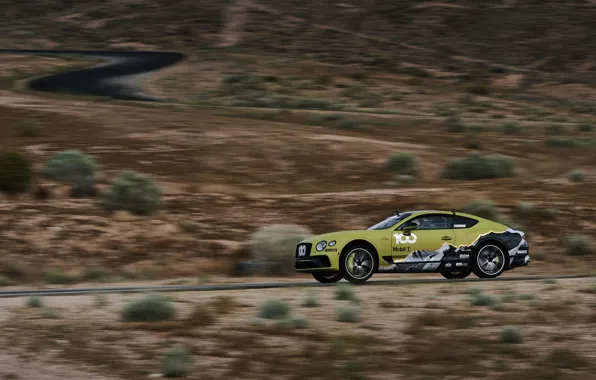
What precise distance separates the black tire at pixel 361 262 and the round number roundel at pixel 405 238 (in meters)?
0.48

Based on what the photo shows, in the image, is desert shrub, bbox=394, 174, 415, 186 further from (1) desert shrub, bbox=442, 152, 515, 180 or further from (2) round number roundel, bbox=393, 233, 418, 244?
(2) round number roundel, bbox=393, 233, 418, 244

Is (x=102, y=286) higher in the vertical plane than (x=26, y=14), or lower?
lower

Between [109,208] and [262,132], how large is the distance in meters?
15.3

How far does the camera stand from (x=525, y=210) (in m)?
29.6

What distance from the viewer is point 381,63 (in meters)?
78.5

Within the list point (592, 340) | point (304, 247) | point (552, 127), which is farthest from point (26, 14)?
point (592, 340)

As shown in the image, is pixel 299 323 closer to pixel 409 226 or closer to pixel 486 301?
pixel 486 301

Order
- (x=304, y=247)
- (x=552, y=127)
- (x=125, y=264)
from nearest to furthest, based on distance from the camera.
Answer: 1. (x=304, y=247)
2. (x=125, y=264)
3. (x=552, y=127)

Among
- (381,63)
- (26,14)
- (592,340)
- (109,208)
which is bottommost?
(592,340)

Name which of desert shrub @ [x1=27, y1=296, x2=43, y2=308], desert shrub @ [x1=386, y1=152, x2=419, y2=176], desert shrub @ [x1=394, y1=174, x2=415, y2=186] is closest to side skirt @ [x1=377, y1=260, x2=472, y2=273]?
desert shrub @ [x1=27, y1=296, x2=43, y2=308]

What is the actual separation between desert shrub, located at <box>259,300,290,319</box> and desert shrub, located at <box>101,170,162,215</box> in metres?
15.0

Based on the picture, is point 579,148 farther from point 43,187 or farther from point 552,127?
point 43,187

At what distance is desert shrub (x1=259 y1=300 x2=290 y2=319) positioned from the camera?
13.9 meters

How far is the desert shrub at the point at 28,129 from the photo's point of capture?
135 feet
